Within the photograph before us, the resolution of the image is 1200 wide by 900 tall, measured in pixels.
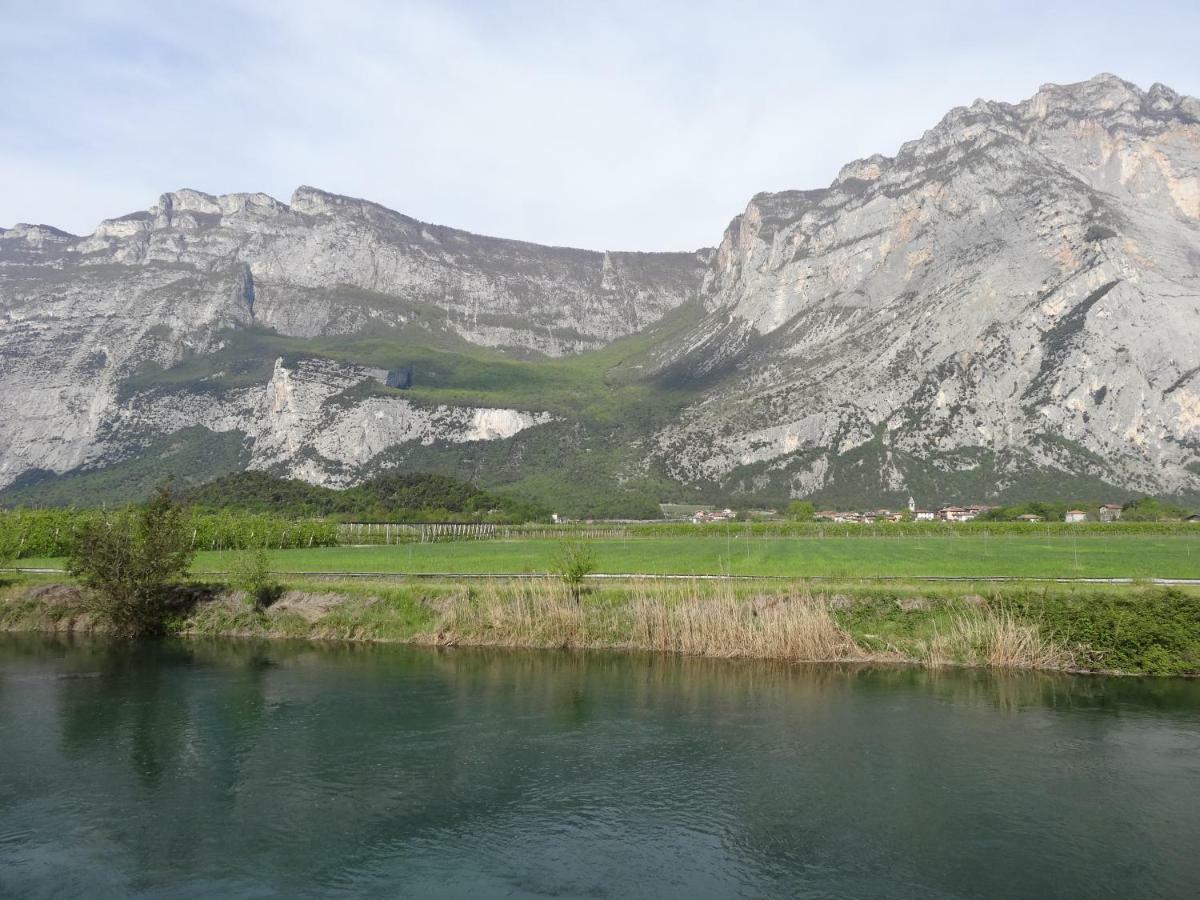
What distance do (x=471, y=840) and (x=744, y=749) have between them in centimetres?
970

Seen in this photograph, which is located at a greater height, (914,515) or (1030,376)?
(1030,376)

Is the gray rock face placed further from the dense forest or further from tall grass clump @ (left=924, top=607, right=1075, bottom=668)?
tall grass clump @ (left=924, top=607, right=1075, bottom=668)

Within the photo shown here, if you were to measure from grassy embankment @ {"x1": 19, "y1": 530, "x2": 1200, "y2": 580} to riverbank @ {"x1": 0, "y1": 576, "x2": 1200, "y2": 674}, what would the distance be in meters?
7.50

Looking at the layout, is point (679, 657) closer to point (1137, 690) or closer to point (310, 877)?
point (1137, 690)

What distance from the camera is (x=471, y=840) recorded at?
63.1ft

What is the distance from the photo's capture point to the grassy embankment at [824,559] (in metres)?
51.1

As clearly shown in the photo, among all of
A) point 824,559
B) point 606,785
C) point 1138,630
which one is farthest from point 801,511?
point 606,785

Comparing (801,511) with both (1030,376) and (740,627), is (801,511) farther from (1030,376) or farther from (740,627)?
(740,627)

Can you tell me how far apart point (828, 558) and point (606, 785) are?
4326 cm

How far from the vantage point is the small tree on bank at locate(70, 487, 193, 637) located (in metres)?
47.8

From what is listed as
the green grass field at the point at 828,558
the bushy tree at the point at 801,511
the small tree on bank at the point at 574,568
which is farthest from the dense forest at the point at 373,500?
the small tree on bank at the point at 574,568

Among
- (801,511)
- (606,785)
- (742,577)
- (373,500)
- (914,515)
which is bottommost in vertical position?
(606,785)

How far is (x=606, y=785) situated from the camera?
2256cm

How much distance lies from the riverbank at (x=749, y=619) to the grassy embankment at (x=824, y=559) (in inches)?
295
